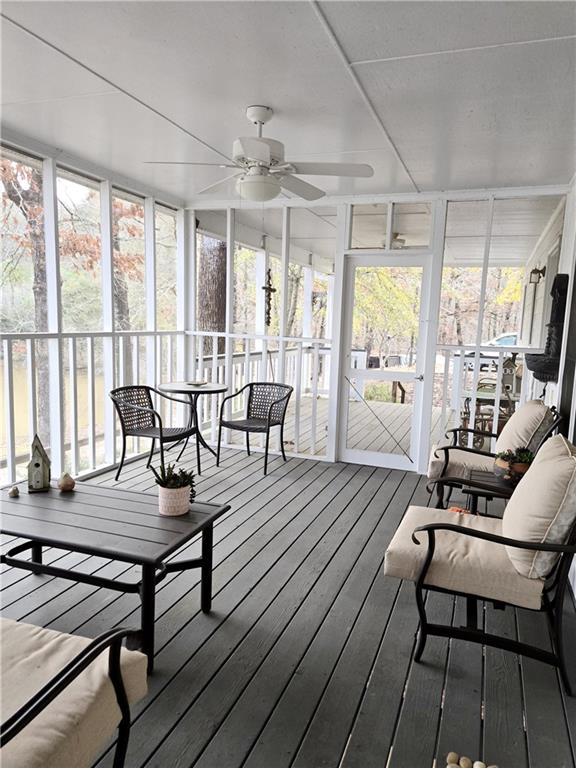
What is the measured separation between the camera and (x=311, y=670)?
6.93 ft

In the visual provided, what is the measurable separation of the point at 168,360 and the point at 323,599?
3.67 metres

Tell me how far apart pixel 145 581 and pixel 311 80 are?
243 centimetres

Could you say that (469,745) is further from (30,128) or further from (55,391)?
(30,128)

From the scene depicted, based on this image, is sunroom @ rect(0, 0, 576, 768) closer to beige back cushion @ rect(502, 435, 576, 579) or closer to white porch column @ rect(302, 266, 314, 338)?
beige back cushion @ rect(502, 435, 576, 579)

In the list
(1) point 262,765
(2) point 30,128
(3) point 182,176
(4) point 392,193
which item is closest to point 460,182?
(4) point 392,193

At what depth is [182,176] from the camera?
453 cm

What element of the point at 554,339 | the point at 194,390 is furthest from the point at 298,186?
the point at 554,339

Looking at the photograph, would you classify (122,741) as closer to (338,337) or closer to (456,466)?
(456,466)

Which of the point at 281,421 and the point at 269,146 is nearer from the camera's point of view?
the point at 269,146

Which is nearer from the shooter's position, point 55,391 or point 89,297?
point 55,391

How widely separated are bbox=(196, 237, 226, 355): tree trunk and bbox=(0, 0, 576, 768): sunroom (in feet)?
1.02

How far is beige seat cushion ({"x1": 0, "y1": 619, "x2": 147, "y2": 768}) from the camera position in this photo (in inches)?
46.8

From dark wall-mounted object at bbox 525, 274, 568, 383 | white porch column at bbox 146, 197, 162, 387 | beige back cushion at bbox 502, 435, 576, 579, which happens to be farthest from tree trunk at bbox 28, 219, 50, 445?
dark wall-mounted object at bbox 525, 274, 568, 383

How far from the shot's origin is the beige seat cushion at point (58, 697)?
3.90 ft
